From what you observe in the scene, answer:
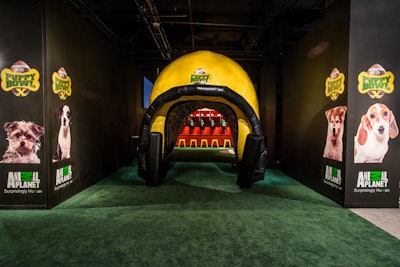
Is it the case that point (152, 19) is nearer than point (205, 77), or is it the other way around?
point (205, 77)

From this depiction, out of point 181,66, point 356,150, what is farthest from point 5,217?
point 356,150

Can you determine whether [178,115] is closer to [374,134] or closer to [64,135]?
[64,135]

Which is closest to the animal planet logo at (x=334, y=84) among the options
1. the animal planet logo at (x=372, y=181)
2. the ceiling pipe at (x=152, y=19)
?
the animal planet logo at (x=372, y=181)

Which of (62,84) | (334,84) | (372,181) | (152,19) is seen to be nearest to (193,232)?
(372,181)

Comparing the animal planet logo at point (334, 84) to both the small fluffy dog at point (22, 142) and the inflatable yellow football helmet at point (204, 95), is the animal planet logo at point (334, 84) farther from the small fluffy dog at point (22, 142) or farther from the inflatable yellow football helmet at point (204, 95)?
the small fluffy dog at point (22, 142)

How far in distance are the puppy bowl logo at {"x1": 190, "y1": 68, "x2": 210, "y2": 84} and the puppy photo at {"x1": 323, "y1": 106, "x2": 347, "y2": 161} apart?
2306 mm

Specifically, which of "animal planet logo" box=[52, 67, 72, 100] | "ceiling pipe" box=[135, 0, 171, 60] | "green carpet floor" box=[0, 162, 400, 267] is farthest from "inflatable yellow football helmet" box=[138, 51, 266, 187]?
"animal planet logo" box=[52, 67, 72, 100]

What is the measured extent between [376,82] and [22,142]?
17.8 feet

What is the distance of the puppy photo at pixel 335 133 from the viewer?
3.57m

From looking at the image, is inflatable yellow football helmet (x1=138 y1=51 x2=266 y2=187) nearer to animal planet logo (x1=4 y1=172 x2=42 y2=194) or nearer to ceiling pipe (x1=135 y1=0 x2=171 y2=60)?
ceiling pipe (x1=135 y1=0 x2=171 y2=60)

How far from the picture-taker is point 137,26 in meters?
7.02

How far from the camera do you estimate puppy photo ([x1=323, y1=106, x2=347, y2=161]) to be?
3566mm

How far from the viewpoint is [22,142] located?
3293mm

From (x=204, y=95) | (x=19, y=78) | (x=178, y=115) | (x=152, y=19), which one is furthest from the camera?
(x=178, y=115)
